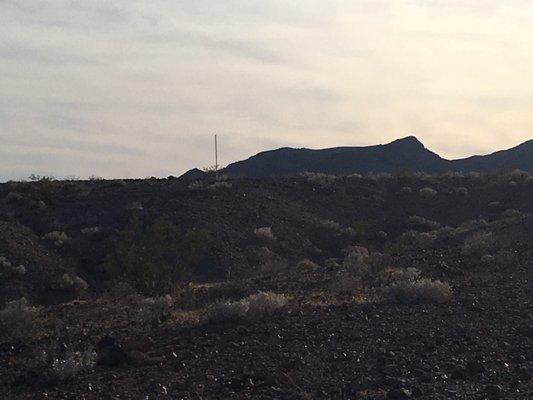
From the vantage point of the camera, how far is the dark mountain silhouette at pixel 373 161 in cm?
9344

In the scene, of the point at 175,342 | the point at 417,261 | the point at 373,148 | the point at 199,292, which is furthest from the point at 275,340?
the point at 373,148

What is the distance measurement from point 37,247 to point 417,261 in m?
20.4

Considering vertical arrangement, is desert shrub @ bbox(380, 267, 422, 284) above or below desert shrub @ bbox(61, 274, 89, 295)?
above

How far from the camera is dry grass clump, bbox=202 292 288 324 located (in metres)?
14.9

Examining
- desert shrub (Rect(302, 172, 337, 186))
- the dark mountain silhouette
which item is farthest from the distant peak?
desert shrub (Rect(302, 172, 337, 186))

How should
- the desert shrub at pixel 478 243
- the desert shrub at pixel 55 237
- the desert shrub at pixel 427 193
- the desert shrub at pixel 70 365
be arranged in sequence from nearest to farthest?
the desert shrub at pixel 70 365
the desert shrub at pixel 478 243
the desert shrub at pixel 55 237
the desert shrub at pixel 427 193

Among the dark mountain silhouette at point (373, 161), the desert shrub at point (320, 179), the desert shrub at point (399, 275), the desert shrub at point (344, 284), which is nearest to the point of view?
the desert shrub at point (344, 284)

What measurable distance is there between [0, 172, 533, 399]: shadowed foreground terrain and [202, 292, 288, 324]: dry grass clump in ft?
0.08

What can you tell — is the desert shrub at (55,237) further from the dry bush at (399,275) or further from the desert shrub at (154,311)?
the desert shrub at (154,311)

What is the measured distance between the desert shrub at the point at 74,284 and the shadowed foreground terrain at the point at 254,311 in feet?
0.25

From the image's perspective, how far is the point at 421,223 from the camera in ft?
146

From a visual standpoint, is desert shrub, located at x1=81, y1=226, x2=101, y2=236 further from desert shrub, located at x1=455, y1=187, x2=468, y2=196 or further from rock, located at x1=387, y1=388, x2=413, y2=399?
rock, located at x1=387, y1=388, x2=413, y2=399

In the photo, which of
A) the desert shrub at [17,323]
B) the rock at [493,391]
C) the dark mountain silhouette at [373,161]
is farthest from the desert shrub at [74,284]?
the dark mountain silhouette at [373,161]

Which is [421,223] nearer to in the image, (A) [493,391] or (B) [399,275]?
(B) [399,275]
